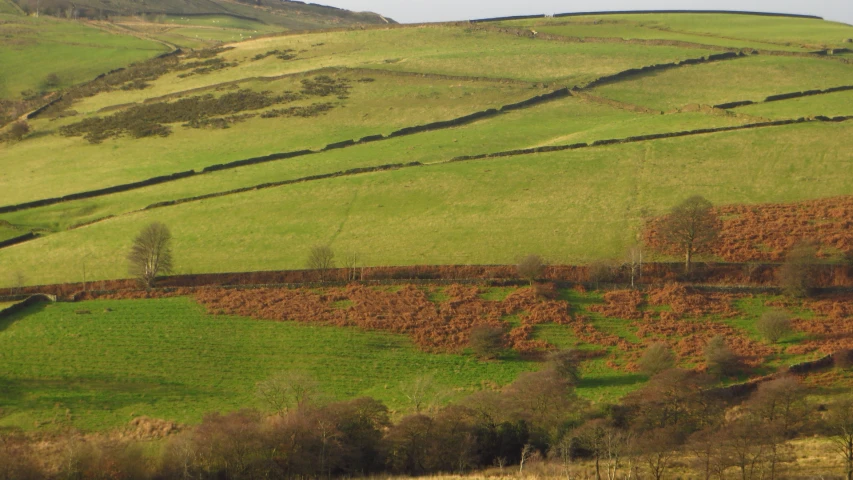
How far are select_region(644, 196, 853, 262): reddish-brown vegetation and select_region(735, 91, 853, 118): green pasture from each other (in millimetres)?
25354

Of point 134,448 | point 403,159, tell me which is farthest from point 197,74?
point 134,448

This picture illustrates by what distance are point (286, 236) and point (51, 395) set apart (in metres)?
25.2

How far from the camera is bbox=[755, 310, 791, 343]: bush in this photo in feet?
163

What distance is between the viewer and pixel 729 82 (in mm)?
108125

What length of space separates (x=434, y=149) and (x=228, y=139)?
24801mm

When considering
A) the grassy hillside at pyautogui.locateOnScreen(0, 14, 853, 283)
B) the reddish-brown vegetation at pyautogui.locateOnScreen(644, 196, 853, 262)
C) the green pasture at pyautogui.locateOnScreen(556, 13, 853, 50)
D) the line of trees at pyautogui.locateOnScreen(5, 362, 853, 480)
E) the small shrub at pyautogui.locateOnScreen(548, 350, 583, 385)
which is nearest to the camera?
the line of trees at pyautogui.locateOnScreen(5, 362, 853, 480)

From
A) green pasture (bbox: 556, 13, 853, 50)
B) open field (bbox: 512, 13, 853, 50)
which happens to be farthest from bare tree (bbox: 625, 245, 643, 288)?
green pasture (bbox: 556, 13, 853, 50)

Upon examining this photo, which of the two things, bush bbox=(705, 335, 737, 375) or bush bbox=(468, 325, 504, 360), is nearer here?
bush bbox=(705, 335, 737, 375)

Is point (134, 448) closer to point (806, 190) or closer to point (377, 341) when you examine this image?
point (377, 341)

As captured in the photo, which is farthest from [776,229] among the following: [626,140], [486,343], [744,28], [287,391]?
[744,28]

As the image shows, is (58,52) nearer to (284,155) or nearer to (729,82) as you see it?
(284,155)

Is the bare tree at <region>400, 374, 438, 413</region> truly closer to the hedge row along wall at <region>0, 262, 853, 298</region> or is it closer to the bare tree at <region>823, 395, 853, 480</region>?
the hedge row along wall at <region>0, 262, 853, 298</region>

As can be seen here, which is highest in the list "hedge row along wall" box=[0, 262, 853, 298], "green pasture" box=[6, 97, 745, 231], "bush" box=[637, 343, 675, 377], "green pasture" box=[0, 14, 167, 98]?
"green pasture" box=[0, 14, 167, 98]

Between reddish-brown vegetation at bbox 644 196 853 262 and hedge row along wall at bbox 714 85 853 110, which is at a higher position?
hedge row along wall at bbox 714 85 853 110
